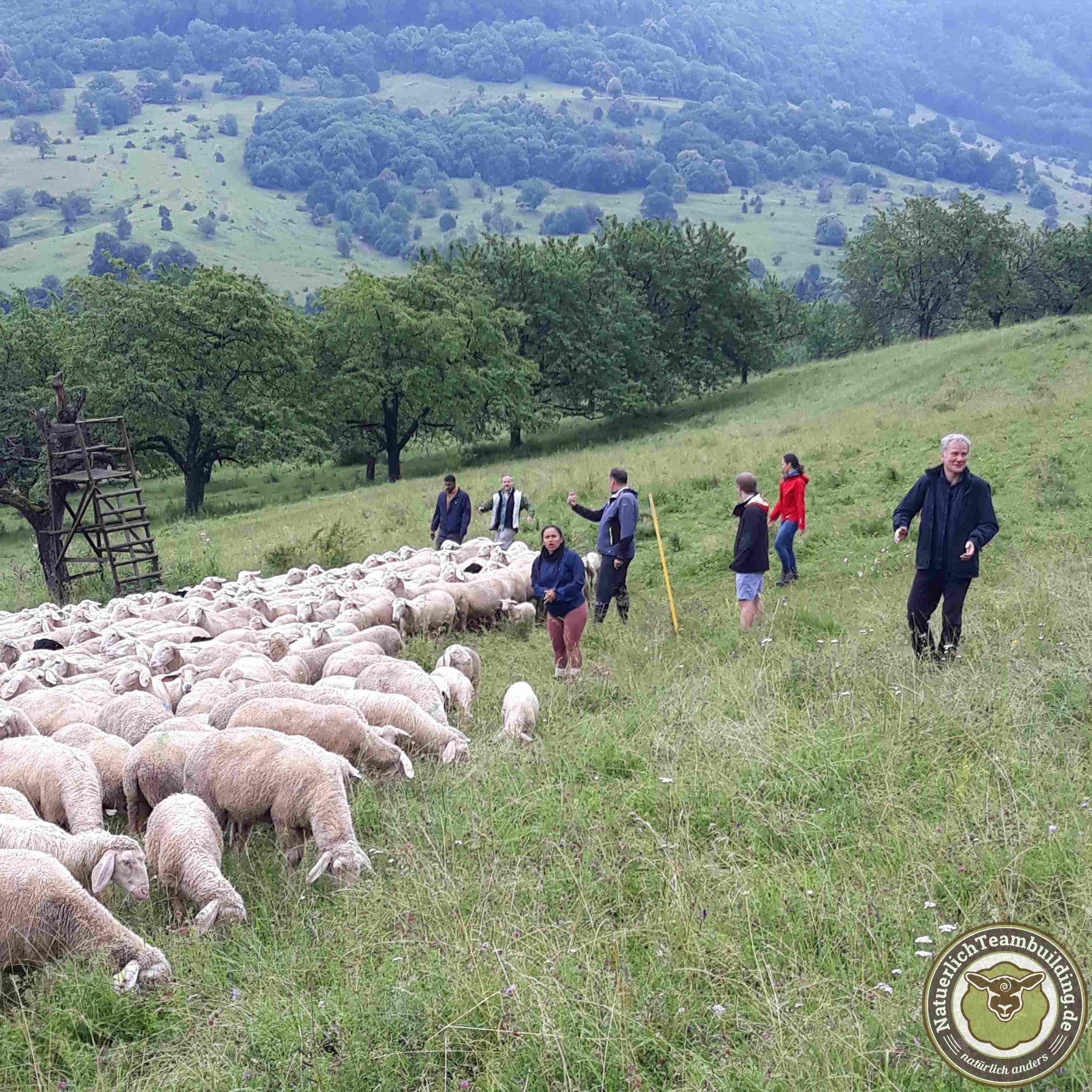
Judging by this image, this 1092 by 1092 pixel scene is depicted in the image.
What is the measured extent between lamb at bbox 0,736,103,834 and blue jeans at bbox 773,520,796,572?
30.9 ft

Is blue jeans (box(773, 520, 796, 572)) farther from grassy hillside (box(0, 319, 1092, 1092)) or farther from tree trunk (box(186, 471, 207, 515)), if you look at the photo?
tree trunk (box(186, 471, 207, 515))

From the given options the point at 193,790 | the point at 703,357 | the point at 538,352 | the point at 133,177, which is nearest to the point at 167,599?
the point at 193,790

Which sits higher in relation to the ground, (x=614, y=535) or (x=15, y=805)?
(x=614, y=535)

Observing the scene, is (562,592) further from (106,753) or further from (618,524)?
(106,753)

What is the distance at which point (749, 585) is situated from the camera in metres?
10.7

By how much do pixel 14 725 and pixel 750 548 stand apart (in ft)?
24.1

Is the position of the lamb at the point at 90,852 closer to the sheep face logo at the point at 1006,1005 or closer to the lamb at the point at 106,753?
the lamb at the point at 106,753

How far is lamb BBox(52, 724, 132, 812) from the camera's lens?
7.53 metres

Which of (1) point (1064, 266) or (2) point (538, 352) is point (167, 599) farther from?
(1) point (1064, 266)

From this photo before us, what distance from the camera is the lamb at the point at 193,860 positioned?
18.4 feet

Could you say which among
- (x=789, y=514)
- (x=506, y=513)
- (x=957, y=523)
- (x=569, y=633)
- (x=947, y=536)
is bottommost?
(x=569, y=633)

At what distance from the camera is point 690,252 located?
5191cm

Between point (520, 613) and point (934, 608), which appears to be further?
point (520, 613)

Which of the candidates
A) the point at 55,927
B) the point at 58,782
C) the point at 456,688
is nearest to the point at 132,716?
the point at 58,782
